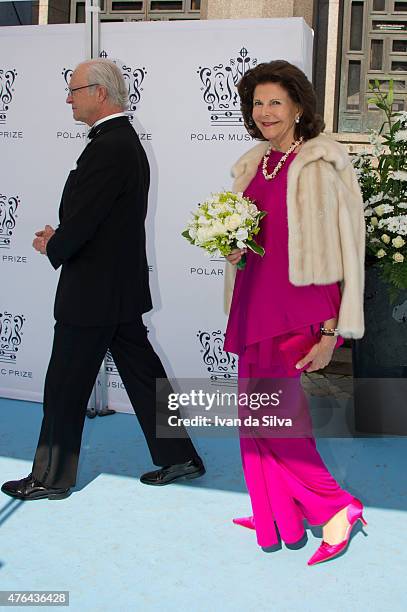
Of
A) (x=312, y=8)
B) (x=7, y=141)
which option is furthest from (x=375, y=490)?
(x=312, y=8)

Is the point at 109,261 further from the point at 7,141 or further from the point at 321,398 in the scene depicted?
the point at 321,398

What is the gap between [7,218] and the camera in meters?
5.81

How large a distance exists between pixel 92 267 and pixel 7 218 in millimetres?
1944

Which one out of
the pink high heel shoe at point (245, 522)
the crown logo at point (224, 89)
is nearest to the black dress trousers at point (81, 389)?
the pink high heel shoe at point (245, 522)

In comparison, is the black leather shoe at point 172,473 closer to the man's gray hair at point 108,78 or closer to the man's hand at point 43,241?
the man's hand at point 43,241

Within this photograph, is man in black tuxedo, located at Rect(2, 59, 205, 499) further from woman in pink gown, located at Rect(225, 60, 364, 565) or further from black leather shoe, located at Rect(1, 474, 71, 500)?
woman in pink gown, located at Rect(225, 60, 364, 565)

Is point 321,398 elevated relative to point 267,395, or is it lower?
lower

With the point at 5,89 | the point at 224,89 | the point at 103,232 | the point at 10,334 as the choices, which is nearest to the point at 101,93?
the point at 103,232

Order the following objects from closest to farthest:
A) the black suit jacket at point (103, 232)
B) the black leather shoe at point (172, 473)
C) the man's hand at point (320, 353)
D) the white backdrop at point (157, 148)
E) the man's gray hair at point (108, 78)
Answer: the man's hand at point (320, 353)
the black suit jacket at point (103, 232)
the man's gray hair at point (108, 78)
the black leather shoe at point (172, 473)
the white backdrop at point (157, 148)

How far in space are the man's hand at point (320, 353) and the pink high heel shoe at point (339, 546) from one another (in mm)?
692

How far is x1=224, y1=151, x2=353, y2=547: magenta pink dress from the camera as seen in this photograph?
346cm

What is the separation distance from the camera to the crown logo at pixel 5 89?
5.65 meters

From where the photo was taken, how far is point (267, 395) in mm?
3654

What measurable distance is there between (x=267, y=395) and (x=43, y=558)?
1135 mm
